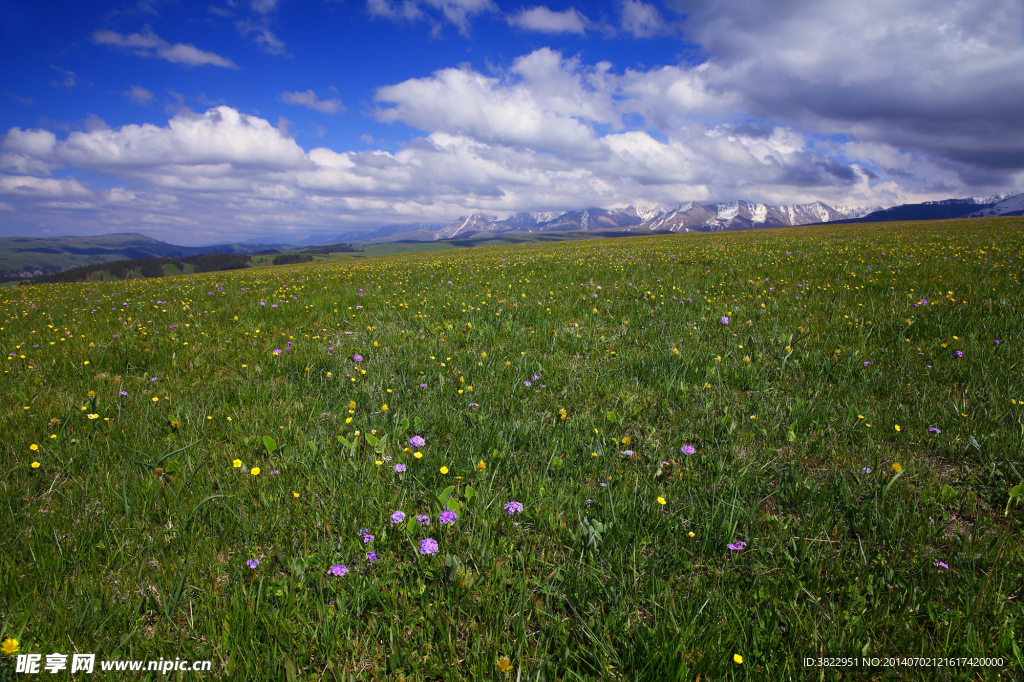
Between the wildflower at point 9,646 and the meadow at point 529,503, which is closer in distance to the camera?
the wildflower at point 9,646

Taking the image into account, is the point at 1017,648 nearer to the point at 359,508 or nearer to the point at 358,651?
the point at 358,651

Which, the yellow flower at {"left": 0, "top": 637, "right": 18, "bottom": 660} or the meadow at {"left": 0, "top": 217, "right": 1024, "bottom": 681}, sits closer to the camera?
the yellow flower at {"left": 0, "top": 637, "right": 18, "bottom": 660}

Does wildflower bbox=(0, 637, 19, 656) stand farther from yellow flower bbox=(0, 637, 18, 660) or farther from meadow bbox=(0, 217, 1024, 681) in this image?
meadow bbox=(0, 217, 1024, 681)

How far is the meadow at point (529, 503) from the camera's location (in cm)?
211

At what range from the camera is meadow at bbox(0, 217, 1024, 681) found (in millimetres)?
2113

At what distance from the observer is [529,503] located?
3.09 meters

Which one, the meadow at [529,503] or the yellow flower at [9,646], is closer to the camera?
the yellow flower at [9,646]

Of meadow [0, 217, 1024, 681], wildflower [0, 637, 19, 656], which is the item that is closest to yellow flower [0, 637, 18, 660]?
wildflower [0, 637, 19, 656]

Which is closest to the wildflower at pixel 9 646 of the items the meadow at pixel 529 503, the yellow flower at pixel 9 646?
the yellow flower at pixel 9 646

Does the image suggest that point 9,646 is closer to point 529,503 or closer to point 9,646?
point 9,646

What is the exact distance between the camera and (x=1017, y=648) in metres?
1.97

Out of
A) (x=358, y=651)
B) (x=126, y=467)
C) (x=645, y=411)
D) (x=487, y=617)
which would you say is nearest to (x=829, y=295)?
(x=645, y=411)

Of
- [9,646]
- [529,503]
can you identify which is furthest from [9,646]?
[529,503]

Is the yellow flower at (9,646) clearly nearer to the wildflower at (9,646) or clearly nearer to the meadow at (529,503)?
the wildflower at (9,646)
